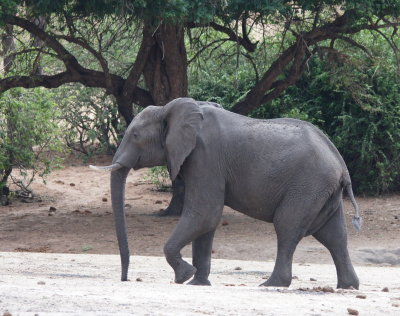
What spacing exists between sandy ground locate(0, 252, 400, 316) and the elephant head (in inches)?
33.7

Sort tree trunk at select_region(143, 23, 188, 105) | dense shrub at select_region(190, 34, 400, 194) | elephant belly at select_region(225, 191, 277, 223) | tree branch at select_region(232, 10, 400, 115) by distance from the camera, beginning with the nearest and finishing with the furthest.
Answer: elephant belly at select_region(225, 191, 277, 223), tree branch at select_region(232, 10, 400, 115), tree trunk at select_region(143, 23, 188, 105), dense shrub at select_region(190, 34, 400, 194)

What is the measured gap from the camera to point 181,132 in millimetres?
9305

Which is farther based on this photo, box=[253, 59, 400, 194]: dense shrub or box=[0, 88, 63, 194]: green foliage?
box=[253, 59, 400, 194]: dense shrub

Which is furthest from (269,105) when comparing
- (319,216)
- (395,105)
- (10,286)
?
(10,286)

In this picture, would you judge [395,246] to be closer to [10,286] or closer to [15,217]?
[15,217]

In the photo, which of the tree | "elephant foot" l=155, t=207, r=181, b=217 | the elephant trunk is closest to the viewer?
the elephant trunk

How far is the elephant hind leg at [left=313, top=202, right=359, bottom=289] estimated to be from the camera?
9.62 meters

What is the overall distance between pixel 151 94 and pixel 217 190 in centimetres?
711

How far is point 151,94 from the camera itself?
642 inches

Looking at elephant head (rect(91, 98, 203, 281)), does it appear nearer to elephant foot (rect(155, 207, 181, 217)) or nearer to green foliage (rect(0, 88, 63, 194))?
elephant foot (rect(155, 207, 181, 217))

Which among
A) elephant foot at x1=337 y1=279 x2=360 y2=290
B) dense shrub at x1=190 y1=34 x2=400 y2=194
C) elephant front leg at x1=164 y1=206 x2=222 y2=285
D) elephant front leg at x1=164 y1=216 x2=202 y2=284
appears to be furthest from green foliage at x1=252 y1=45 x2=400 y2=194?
elephant front leg at x1=164 y1=216 x2=202 y2=284

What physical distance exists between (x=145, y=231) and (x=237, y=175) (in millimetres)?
6124

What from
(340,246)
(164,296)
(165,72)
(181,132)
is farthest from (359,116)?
(164,296)

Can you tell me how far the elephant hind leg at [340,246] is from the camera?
9625 mm
